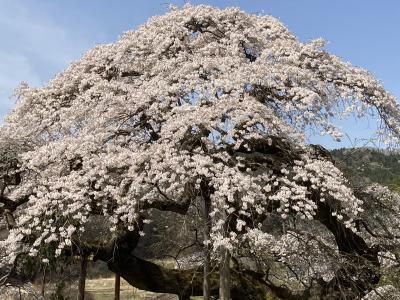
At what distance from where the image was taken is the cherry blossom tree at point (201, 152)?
9805mm

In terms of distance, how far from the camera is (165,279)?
13.2 metres

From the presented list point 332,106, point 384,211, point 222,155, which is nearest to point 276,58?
point 332,106

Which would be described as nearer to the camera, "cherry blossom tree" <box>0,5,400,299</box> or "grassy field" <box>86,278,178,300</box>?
"cherry blossom tree" <box>0,5,400,299</box>

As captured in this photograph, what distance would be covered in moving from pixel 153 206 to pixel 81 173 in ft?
6.05

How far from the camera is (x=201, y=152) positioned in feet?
32.0

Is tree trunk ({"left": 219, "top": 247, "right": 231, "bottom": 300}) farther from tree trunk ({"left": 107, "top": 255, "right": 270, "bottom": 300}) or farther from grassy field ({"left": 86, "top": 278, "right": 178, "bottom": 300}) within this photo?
grassy field ({"left": 86, "top": 278, "right": 178, "bottom": 300})

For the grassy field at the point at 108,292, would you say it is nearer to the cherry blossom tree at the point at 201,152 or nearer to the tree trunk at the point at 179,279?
the tree trunk at the point at 179,279

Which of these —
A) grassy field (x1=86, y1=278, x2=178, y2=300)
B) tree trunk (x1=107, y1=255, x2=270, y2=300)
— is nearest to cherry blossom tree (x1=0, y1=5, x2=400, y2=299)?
tree trunk (x1=107, y1=255, x2=270, y2=300)

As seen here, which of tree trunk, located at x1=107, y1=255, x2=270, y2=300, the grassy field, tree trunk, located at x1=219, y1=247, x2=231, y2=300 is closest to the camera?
tree trunk, located at x1=219, y1=247, x2=231, y2=300

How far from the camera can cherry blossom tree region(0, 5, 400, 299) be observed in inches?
386

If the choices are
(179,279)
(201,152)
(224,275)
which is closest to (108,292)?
(179,279)

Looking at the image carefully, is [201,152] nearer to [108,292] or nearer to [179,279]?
[179,279]

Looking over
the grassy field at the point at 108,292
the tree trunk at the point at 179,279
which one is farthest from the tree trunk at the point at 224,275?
the grassy field at the point at 108,292

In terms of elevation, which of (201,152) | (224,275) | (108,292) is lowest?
(108,292)
